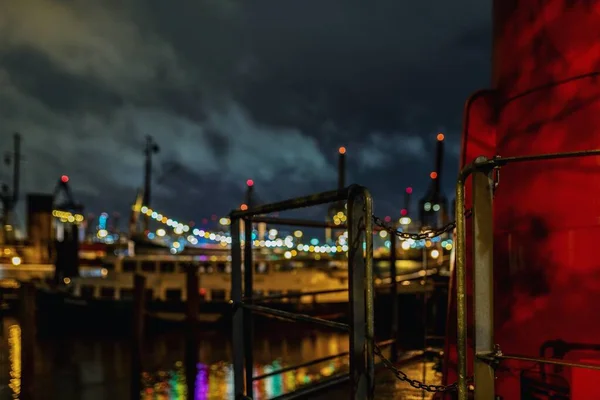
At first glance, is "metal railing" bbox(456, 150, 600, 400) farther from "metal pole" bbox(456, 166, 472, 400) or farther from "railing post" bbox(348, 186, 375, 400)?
"railing post" bbox(348, 186, 375, 400)

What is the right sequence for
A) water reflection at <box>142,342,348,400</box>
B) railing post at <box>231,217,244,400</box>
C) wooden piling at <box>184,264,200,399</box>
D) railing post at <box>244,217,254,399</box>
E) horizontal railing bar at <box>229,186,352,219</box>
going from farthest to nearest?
wooden piling at <box>184,264,200,399</box>
water reflection at <box>142,342,348,400</box>
railing post at <box>244,217,254,399</box>
railing post at <box>231,217,244,400</box>
horizontal railing bar at <box>229,186,352,219</box>

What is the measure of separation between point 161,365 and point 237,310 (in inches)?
406

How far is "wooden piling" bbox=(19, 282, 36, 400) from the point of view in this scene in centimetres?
1040

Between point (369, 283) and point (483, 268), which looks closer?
point (483, 268)

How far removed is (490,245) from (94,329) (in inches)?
812

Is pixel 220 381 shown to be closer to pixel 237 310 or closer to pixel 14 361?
pixel 14 361

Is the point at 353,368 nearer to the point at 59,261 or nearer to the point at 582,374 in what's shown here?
the point at 582,374

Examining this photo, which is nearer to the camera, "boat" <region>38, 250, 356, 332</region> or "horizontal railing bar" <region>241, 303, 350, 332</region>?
"horizontal railing bar" <region>241, 303, 350, 332</region>

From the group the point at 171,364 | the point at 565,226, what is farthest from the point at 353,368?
the point at 171,364

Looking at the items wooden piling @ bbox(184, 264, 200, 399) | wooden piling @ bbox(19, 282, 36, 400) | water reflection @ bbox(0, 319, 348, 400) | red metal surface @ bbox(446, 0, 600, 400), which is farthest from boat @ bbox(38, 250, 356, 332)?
red metal surface @ bbox(446, 0, 600, 400)

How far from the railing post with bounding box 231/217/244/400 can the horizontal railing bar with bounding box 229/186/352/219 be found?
171 mm

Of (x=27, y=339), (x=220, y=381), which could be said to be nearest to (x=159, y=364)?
(x=220, y=381)

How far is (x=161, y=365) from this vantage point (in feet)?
43.3

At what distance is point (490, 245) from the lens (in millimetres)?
2299
